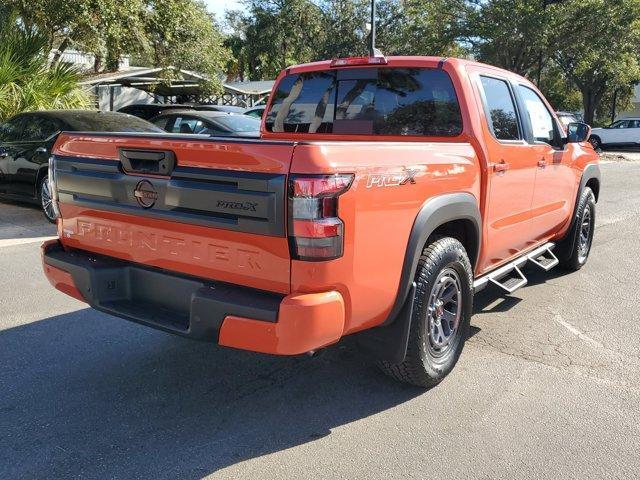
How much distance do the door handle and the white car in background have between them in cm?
2783

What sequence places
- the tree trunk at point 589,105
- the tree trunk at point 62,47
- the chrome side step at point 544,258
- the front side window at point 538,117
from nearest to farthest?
the front side window at point 538,117, the chrome side step at point 544,258, the tree trunk at point 62,47, the tree trunk at point 589,105

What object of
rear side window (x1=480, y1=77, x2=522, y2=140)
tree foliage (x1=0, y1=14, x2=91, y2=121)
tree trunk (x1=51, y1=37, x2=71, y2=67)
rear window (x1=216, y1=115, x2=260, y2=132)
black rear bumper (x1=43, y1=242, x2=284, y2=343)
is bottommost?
black rear bumper (x1=43, y1=242, x2=284, y2=343)

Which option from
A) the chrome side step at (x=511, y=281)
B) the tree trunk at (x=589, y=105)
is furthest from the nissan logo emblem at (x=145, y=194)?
the tree trunk at (x=589, y=105)

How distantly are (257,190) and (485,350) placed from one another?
7.88 feet

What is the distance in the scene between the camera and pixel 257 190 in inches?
108

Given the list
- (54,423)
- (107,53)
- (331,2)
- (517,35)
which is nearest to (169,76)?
(107,53)

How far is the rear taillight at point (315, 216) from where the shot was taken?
8.68 feet

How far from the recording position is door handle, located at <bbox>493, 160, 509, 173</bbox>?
4070 mm

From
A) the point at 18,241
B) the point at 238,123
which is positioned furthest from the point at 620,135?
the point at 18,241

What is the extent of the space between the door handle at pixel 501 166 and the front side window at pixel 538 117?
Answer: 0.91 meters

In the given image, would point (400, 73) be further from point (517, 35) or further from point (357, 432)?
point (517, 35)

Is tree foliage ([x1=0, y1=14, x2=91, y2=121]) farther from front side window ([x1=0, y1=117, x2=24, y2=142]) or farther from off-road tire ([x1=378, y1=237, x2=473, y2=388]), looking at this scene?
off-road tire ([x1=378, y1=237, x2=473, y2=388])

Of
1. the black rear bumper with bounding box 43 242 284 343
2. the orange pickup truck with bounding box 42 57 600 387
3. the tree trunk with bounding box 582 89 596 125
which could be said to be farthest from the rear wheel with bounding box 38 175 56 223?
the tree trunk with bounding box 582 89 596 125

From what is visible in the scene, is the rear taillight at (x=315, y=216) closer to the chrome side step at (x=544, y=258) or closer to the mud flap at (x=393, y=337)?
the mud flap at (x=393, y=337)
